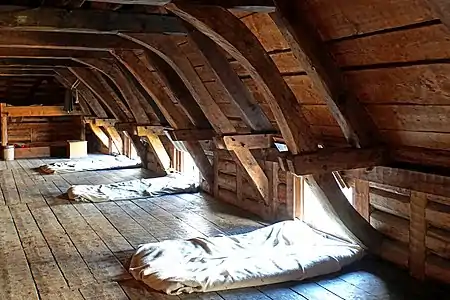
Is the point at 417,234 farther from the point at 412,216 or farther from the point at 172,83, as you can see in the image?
the point at 172,83

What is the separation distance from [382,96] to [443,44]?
0.71 metres

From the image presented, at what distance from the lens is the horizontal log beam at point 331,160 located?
343 centimetres

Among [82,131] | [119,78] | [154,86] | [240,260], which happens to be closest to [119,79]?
[119,78]

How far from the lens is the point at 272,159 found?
4.79m

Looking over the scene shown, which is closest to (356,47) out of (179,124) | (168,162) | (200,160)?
(179,124)

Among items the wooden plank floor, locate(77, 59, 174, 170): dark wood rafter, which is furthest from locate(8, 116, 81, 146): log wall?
locate(77, 59, 174, 170): dark wood rafter

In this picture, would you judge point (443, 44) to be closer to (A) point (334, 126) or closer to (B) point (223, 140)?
(A) point (334, 126)

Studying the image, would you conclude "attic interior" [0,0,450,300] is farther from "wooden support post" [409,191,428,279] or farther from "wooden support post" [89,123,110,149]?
"wooden support post" [89,123,110,149]

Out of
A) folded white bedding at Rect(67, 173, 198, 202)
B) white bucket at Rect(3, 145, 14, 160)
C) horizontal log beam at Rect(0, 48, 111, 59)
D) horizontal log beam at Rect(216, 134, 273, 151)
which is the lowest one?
folded white bedding at Rect(67, 173, 198, 202)

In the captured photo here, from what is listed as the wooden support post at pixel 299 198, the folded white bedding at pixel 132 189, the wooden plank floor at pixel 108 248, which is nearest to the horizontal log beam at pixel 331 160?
the wooden plank floor at pixel 108 248

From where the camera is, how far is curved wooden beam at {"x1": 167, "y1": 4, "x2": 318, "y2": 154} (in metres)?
3.34

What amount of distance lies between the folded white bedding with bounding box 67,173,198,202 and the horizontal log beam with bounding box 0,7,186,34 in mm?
2826

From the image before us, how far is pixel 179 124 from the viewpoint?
6266 millimetres

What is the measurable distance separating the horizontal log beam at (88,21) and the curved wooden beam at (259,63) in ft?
3.67
